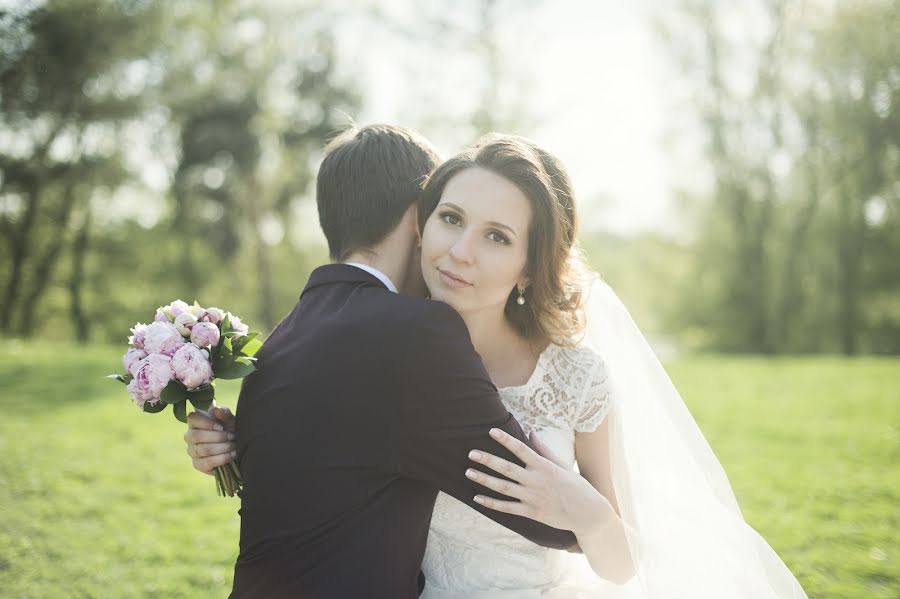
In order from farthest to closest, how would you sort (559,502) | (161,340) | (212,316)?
1. (212,316)
2. (161,340)
3. (559,502)

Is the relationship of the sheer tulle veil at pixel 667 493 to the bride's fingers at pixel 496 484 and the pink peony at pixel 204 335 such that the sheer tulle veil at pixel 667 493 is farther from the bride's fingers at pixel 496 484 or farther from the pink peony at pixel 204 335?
the pink peony at pixel 204 335

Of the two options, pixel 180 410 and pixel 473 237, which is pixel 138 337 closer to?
pixel 180 410

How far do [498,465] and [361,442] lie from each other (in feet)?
1.57

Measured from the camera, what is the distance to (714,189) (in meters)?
27.2

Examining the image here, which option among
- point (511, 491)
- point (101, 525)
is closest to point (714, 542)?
point (511, 491)

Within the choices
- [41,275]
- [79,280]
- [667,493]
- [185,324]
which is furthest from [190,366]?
[79,280]

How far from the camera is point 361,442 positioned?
2.27 meters

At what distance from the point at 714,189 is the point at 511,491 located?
2742 cm

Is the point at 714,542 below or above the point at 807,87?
below

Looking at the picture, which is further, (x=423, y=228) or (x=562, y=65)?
(x=562, y=65)

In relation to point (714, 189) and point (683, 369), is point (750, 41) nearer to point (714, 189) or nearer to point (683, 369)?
point (714, 189)

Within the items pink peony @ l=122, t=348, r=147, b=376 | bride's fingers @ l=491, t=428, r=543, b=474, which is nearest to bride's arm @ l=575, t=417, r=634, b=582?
bride's fingers @ l=491, t=428, r=543, b=474

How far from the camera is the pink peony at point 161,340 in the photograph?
2611 millimetres

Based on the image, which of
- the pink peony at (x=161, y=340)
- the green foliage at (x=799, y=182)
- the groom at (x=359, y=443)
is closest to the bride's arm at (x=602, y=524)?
the groom at (x=359, y=443)
